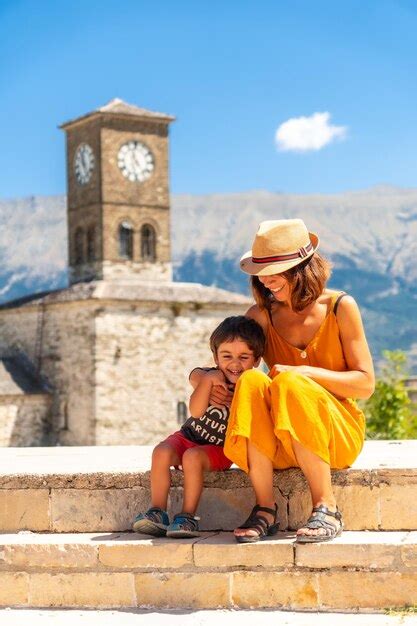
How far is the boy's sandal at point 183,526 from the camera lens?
533cm

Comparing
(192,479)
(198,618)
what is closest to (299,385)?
(192,479)

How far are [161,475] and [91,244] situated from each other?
36729 millimetres

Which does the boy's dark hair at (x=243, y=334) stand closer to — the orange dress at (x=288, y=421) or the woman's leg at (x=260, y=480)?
the orange dress at (x=288, y=421)

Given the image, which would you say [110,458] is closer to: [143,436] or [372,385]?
[372,385]

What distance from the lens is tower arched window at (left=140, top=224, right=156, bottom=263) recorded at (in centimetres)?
4166

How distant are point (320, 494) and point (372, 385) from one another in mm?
658

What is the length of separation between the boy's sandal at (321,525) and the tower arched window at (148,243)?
36.6 m

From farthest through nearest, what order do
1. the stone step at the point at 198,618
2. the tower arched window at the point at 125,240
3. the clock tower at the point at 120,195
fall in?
the tower arched window at the point at 125,240
the clock tower at the point at 120,195
the stone step at the point at 198,618

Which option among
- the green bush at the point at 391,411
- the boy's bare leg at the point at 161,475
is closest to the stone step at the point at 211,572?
the boy's bare leg at the point at 161,475

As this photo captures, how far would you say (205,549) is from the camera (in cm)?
520

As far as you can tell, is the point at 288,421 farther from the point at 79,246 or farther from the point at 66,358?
the point at 79,246

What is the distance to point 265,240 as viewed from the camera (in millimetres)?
5551

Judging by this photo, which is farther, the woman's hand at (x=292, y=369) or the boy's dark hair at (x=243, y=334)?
the boy's dark hair at (x=243, y=334)

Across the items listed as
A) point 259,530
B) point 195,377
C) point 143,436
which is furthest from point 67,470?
point 143,436
